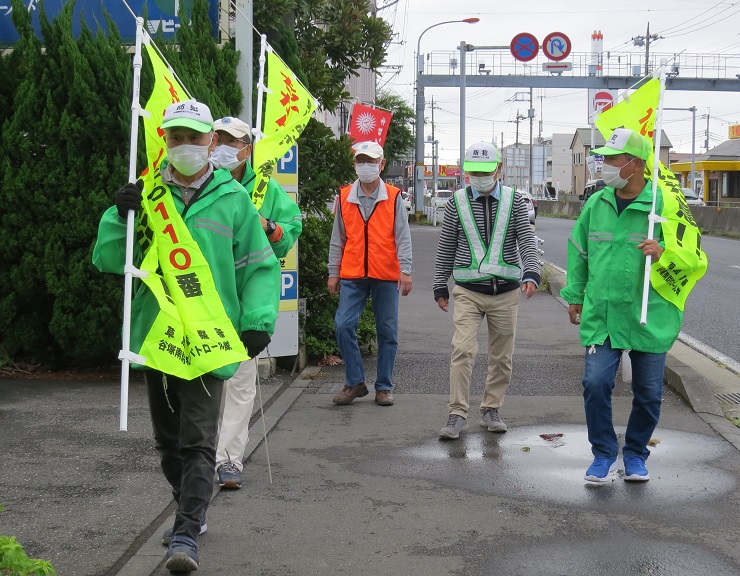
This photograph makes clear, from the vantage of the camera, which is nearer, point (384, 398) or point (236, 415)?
point (236, 415)

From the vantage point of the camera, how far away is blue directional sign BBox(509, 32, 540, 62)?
39312 millimetres

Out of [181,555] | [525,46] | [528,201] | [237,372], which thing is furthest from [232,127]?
[525,46]

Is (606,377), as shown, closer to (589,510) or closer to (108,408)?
(589,510)

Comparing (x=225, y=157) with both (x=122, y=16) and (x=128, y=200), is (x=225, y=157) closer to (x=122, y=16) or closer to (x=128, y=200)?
(x=128, y=200)

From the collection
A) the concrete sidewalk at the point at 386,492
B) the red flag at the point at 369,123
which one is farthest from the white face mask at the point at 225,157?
the red flag at the point at 369,123

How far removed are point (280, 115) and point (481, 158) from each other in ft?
4.74

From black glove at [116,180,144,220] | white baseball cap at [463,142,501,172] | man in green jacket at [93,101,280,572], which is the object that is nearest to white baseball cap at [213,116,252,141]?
man in green jacket at [93,101,280,572]

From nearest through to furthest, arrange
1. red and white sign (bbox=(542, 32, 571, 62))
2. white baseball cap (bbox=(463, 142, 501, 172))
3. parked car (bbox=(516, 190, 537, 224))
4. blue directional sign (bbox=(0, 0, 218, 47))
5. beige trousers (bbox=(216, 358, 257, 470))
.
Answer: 1. beige trousers (bbox=(216, 358, 257, 470))
2. white baseball cap (bbox=(463, 142, 501, 172))
3. parked car (bbox=(516, 190, 537, 224))
4. blue directional sign (bbox=(0, 0, 218, 47))
5. red and white sign (bbox=(542, 32, 571, 62))

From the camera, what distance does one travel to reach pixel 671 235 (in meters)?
5.56

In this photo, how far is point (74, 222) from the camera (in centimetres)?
820

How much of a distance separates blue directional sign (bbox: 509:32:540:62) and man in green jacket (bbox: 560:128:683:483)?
34751 mm

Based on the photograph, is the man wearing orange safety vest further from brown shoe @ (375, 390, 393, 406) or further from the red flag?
the red flag

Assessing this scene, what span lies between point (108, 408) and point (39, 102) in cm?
252

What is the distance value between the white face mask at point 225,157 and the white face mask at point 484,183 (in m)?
1.86
